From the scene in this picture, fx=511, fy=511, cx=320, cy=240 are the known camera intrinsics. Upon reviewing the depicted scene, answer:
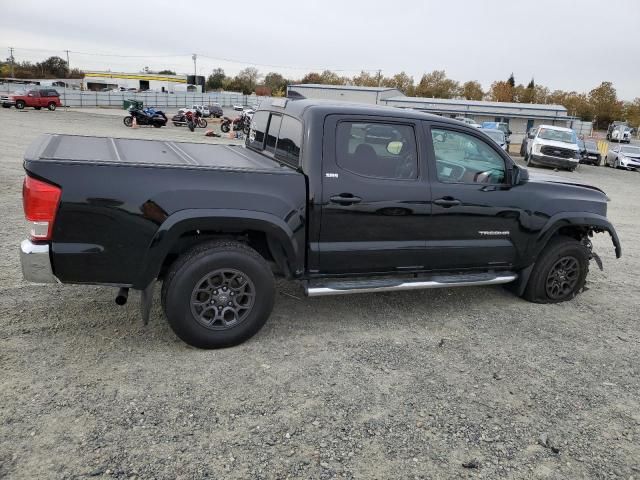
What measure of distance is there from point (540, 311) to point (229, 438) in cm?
356

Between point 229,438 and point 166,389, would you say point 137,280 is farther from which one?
point 229,438

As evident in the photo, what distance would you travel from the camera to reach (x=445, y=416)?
10.8 feet

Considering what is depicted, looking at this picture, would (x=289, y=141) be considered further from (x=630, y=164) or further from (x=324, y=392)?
(x=630, y=164)

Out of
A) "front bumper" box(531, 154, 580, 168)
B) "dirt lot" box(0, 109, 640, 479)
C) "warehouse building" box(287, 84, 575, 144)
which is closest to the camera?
"dirt lot" box(0, 109, 640, 479)

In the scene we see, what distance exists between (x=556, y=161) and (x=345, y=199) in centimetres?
2050

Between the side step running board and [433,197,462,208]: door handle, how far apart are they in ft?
2.25

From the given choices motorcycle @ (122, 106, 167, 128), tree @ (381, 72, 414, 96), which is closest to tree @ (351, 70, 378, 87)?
tree @ (381, 72, 414, 96)

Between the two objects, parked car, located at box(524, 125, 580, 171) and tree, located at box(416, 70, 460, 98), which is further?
tree, located at box(416, 70, 460, 98)

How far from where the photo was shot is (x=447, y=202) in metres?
4.43

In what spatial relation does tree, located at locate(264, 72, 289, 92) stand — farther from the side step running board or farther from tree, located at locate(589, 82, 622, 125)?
the side step running board

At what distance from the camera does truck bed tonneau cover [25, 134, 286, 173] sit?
354 cm

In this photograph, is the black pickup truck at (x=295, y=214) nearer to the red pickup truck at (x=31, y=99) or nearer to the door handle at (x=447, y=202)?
the door handle at (x=447, y=202)

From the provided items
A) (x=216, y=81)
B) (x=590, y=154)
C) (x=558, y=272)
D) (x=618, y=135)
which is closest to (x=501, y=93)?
(x=618, y=135)

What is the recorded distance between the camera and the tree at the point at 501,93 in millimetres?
91338
